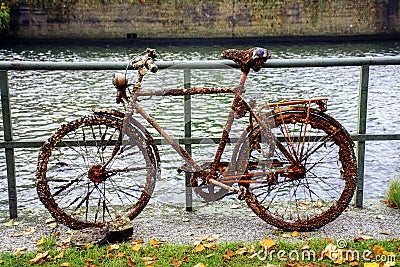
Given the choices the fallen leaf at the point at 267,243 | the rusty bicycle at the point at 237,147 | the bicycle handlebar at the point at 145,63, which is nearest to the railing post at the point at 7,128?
the rusty bicycle at the point at 237,147

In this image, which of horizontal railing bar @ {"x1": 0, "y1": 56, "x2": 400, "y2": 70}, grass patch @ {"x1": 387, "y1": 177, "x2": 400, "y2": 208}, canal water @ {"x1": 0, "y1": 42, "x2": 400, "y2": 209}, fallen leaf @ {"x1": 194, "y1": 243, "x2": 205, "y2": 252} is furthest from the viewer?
canal water @ {"x1": 0, "y1": 42, "x2": 400, "y2": 209}

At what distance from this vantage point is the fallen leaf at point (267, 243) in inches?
154

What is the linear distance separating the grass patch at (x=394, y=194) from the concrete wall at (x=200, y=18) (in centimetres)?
2451

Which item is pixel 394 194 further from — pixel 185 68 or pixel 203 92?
pixel 185 68

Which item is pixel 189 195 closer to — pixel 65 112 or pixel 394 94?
pixel 65 112

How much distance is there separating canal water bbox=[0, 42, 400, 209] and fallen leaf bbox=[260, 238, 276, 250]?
977mm

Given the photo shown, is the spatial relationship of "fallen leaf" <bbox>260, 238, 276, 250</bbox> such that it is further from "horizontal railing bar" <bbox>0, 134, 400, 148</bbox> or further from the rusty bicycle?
"horizontal railing bar" <bbox>0, 134, 400, 148</bbox>

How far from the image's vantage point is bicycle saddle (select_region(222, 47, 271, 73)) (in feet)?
13.2

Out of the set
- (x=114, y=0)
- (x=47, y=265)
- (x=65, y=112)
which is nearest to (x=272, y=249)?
(x=47, y=265)

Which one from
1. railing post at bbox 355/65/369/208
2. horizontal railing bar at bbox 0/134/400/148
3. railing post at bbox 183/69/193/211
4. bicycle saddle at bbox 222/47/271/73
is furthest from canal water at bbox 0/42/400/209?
railing post at bbox 355/65/369/208

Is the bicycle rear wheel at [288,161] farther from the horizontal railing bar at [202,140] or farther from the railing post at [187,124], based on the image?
the railing post at [187,124]

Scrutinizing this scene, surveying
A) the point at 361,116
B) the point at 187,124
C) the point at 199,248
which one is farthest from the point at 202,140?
the point at 361,116

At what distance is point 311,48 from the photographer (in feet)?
83.0

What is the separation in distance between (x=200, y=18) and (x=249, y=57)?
25.3 m
